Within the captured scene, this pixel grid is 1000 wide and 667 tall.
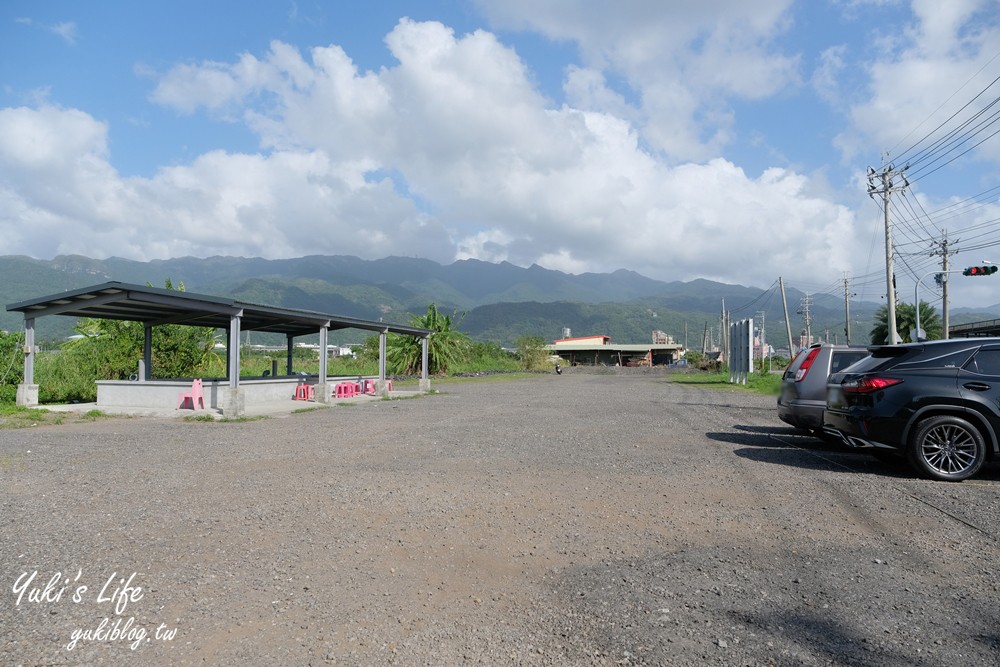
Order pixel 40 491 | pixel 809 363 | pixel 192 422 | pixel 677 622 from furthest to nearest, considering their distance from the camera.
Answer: pixel 192 422
pixel 809 363
pixel 40 491
pixel 677 622

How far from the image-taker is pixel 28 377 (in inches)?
677

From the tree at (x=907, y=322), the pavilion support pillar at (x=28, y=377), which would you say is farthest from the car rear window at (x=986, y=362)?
the tree at (x=907, y=322)

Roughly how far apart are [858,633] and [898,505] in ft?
11.2

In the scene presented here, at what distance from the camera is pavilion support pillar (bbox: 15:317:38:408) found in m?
16.9

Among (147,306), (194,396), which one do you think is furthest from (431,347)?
(194,396)

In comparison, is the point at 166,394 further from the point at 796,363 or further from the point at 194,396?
the point at 796,363

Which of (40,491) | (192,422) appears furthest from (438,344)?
(40,491)

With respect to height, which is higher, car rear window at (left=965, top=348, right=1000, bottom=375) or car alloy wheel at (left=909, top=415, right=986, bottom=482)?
car rear window at (left=965, top=348, right=1000, bottom=375)

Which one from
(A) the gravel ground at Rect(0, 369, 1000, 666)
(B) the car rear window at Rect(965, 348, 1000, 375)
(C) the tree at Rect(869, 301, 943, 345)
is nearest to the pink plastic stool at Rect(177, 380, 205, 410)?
(A) the gravel ground at Rect(0, 369, 1000, 666)

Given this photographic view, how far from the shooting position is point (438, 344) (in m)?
43.5

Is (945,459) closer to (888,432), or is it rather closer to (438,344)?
(888,432)

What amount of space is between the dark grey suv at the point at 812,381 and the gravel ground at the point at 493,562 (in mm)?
1796

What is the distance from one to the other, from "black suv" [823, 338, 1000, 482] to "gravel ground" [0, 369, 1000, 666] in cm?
41

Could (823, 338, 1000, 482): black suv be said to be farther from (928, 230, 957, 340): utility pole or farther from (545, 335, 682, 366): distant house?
(545, 335, 682, 366): distant house
